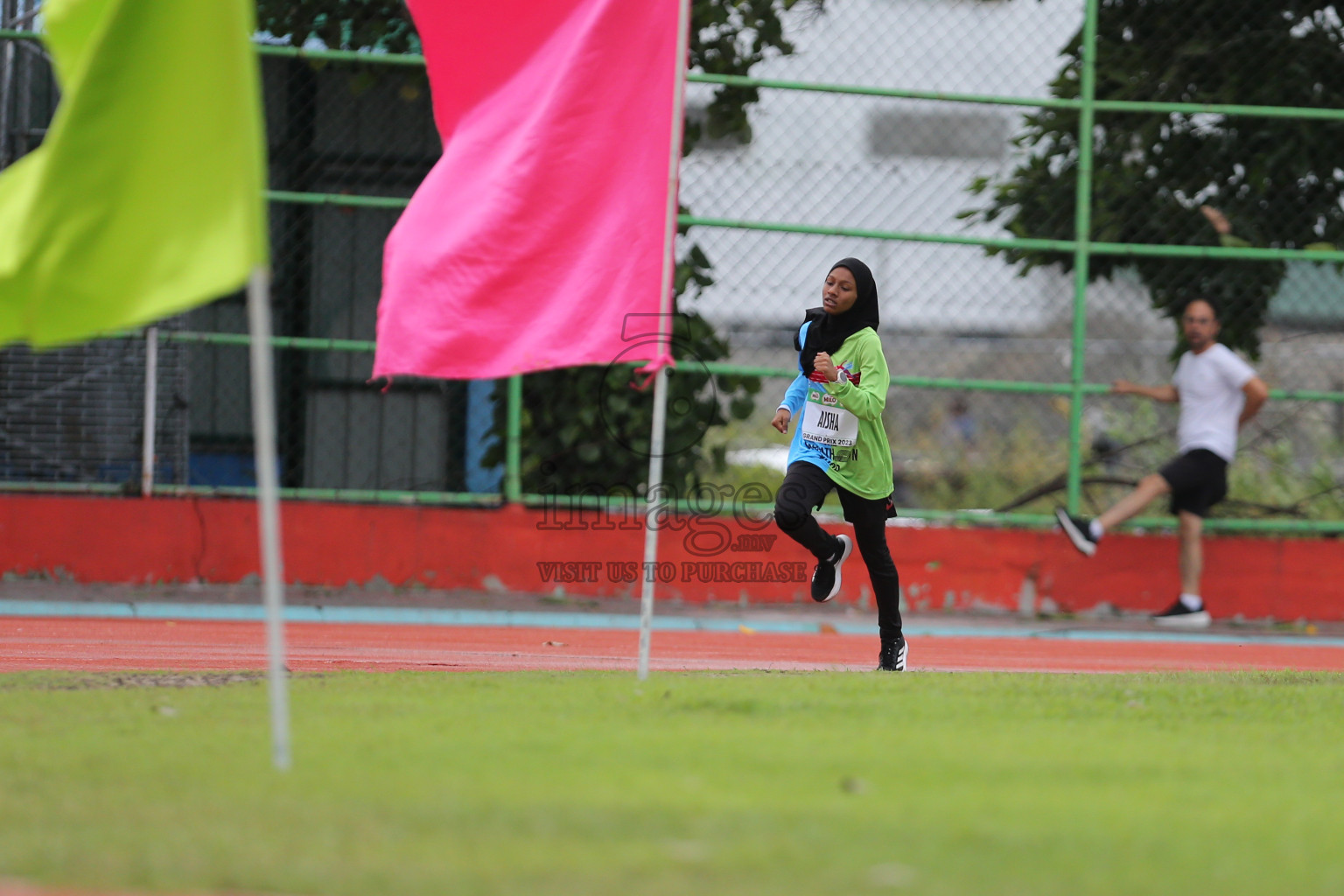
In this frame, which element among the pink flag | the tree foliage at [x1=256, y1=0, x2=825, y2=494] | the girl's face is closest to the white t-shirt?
the tree foliage at [x1=256, y1=0, x2=825, y2=494]

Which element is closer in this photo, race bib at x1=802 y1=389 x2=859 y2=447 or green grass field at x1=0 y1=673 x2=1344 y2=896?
green grass field at x1=0 y1=673 x2=1344 y2=896

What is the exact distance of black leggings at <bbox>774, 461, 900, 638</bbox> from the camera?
6.93 meters

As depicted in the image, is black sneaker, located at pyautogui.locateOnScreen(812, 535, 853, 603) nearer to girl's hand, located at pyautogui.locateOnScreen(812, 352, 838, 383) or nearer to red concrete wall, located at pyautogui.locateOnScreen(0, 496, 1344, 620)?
girl's hand, located at pyautogui.locateOnScreen(812, 352, 838, 383)

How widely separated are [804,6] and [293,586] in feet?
16.8

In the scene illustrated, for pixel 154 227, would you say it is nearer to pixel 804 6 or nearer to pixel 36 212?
pixel 36 212

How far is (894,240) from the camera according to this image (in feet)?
34.6

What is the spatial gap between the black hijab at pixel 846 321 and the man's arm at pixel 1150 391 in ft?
13.3

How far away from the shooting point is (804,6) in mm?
10633

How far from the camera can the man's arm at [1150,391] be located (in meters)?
10.5

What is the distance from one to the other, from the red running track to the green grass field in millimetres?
1556

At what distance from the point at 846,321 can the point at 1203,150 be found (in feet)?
17.6

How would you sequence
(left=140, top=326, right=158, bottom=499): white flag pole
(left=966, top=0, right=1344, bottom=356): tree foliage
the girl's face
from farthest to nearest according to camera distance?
1. (left=966, top=0, right=1344, bottom=356): tree foliage
2. (left=140, top=326, right=158, bottom=499): white flag pole
3. the girl's face

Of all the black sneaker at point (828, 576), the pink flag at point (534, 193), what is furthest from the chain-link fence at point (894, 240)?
the pink flag at point (534, 193)

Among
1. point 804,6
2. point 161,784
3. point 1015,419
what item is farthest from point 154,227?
point 1015,419
